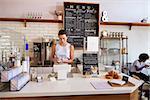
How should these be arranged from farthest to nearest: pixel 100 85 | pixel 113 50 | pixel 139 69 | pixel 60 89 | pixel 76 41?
pixel 113 50 < pixel 76 41 < pixel 139 69 < pixel 100 85 < pixel 60 89

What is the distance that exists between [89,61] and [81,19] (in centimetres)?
267

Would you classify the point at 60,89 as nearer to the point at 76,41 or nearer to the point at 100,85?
the point at 100,85

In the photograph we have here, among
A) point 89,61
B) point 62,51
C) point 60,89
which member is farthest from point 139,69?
point 60,89

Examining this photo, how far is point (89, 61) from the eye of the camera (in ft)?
7.44

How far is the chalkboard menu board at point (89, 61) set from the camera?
2.26 m

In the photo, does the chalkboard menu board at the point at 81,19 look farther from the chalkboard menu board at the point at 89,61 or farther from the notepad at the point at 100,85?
the notepad at the point at 100,85

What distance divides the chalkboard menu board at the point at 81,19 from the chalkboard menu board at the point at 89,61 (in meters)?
2.51

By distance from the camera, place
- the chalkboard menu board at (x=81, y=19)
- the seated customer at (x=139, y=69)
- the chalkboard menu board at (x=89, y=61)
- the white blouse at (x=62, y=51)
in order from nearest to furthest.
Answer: the chalkboard menu board at (x=89, y=61) < the white blouse at (x=62, y=51) < the seated customer at (x=139, y=69) < the chalkboard menu board at (x=81, y=19)

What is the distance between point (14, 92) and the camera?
159 centimetres

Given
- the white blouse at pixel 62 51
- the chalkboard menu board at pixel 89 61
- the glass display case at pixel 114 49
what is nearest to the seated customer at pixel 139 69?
the glass display case at pixel 114 49

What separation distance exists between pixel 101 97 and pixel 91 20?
331cm

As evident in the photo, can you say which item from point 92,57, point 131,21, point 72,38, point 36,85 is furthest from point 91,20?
point 36,85

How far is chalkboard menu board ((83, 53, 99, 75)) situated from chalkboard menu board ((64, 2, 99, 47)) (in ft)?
8.22

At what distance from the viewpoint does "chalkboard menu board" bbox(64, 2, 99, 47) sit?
473 cm
